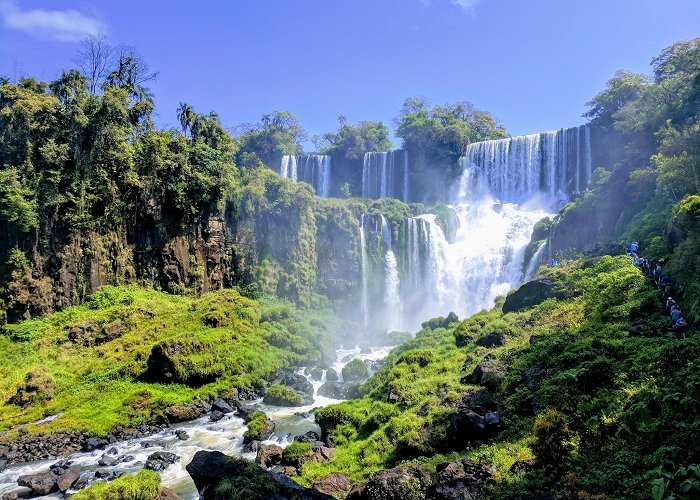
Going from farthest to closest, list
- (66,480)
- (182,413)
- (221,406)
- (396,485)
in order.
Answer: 1. (221,406)
2. (182,413)
3. (66,480)
4. (396,485)

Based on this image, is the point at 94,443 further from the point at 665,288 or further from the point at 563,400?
the point at 665,288

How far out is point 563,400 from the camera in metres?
11.7

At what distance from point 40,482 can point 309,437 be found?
9059 mm

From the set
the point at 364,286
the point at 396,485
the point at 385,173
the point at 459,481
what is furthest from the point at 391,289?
the point at 459,481

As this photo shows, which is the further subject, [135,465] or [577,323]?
[577,323]

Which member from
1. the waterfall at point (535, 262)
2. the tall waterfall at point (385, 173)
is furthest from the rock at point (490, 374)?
the tall waterfall at point (385, 173)

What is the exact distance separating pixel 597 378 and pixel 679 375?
182 inches

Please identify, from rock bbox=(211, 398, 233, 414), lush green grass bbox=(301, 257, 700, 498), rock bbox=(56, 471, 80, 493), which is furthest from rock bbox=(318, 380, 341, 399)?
rock bbox=(56, 471, 80, 493)

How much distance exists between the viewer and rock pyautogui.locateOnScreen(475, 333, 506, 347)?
20.5 metres

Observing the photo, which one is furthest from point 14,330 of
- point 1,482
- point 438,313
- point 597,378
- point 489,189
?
point 489,189

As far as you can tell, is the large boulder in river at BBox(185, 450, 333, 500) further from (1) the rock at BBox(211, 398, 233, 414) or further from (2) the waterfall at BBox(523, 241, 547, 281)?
(2) the waterfall at BBox(523, 241, 547, 281)

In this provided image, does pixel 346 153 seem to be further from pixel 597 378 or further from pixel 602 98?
pixel 597 378

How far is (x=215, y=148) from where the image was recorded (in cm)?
3916

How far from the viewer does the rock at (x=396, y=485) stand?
9.65 m
